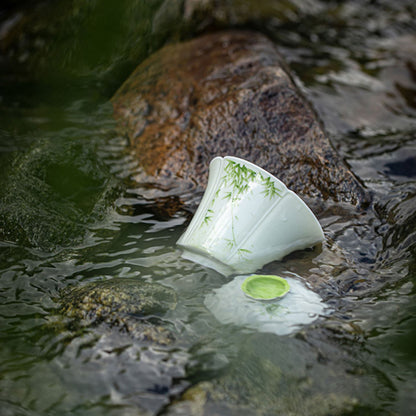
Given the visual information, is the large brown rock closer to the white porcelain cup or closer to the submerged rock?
the white porcelain cup

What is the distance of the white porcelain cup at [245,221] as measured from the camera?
2.73m

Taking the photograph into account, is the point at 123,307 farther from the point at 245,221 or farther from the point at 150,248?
the point at 245,221

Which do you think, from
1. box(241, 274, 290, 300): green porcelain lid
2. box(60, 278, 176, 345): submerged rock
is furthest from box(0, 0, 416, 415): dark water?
box(241, 274, 290, 300): green porcelain lid

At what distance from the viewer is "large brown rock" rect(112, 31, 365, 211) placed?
3.70m

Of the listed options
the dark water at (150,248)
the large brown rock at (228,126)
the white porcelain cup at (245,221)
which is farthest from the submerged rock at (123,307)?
the large brown rock at (228,126)

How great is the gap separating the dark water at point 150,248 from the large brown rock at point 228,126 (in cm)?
23

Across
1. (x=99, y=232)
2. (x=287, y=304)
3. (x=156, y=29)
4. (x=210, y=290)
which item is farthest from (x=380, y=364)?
(x=156, y=29)

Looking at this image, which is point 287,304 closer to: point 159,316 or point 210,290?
→ point 210,290

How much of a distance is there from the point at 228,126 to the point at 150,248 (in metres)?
1.36

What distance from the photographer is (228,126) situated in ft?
12.8

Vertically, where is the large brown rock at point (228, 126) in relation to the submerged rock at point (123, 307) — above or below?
above

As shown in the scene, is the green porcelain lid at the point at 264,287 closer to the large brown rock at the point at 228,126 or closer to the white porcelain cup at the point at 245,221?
the white porcelain cup at the point at 245,221

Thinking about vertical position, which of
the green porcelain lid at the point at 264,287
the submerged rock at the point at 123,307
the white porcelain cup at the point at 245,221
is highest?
A: the white porcelain cup at the point at 245,221

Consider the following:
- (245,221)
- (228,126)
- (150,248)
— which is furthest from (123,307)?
(228,126)
